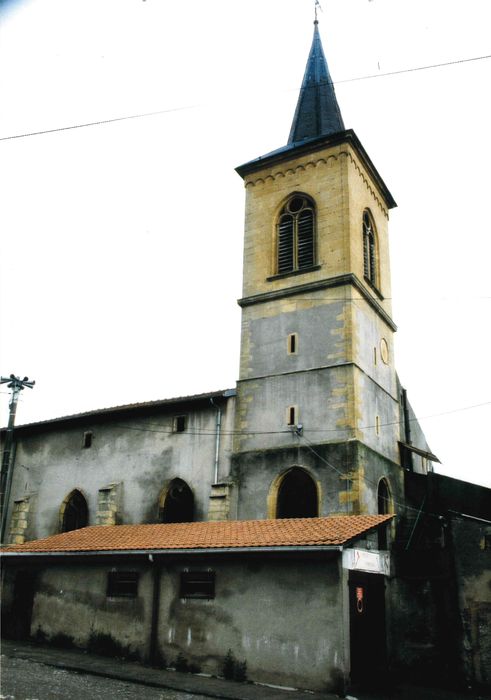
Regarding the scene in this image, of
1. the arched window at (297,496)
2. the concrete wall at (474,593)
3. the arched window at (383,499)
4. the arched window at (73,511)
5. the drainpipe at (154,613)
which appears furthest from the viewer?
the arched window at (73,511)

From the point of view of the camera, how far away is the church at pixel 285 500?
15.4m

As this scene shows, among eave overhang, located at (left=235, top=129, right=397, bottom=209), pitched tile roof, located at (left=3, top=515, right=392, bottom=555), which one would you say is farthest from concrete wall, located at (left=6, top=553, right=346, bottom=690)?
eave overhang, located at (left=235, top=129, right=397, bottom=209)

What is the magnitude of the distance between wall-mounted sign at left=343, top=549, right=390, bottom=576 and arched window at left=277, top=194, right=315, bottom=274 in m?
11.5

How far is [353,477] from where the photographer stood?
66.1ft

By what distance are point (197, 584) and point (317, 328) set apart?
1042cm

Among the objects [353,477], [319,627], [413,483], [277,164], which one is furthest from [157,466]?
[277,164]

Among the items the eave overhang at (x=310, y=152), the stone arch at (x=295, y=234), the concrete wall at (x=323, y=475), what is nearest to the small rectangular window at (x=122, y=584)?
the concrete wall at (x=323, y=475)

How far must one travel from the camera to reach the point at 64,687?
12.8 meters

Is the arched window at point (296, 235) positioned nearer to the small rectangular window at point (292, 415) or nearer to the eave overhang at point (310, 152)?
the eave overhang at point (310, 152)

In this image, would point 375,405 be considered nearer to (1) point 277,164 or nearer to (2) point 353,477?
(2) point 353,477

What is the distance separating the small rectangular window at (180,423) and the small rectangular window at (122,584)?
688 centimetres

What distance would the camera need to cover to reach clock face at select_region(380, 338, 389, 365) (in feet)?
84.2

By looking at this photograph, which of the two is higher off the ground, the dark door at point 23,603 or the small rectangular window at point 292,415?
the small rectangular window at point 292,415

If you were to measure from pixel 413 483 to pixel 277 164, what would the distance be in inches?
560
